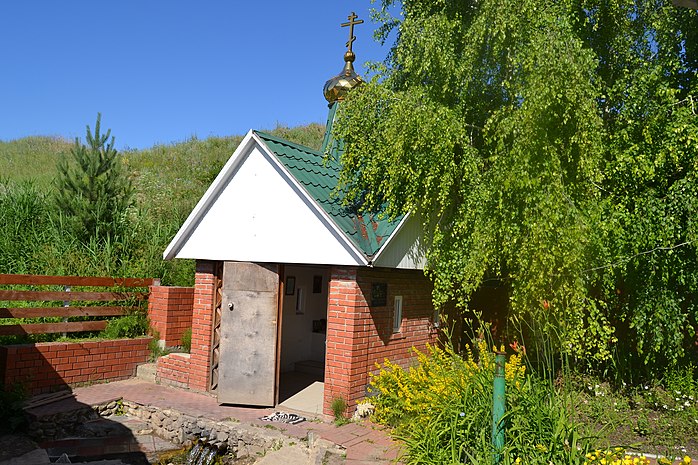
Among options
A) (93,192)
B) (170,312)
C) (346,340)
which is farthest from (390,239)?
(93,192)

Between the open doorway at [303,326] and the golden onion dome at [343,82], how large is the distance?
3.72 metres

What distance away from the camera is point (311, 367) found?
12.0 meters

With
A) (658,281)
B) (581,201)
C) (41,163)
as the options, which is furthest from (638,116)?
(41,163)

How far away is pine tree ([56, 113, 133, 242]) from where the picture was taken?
41.4ft

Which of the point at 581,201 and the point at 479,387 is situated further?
the point at 581,201

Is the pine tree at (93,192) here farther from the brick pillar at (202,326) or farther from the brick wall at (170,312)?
the brick pillar at (202,326)

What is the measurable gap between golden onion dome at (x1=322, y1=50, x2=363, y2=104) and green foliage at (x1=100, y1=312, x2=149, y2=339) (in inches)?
236

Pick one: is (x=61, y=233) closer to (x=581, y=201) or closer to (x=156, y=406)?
(x=156, y=406)

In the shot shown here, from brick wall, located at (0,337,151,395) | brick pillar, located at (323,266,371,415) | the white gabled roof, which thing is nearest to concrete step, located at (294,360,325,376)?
brick wall, located at (0,337,151,395)

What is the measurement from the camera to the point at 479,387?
18.9ft

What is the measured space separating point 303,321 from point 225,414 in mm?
4247

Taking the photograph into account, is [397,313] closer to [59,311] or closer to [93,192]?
[59,311]

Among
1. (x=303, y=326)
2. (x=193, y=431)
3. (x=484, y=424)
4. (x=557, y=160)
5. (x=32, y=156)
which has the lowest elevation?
(x=193, y=431)

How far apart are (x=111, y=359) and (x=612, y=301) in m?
8.58
